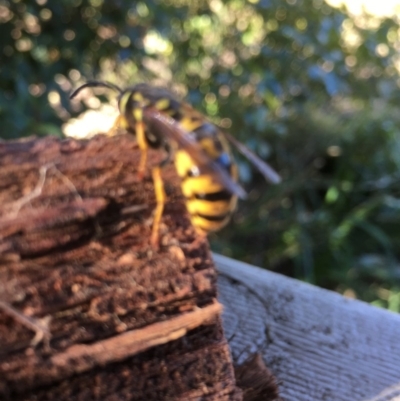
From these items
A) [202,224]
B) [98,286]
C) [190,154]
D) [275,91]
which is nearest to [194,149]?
[190,154]

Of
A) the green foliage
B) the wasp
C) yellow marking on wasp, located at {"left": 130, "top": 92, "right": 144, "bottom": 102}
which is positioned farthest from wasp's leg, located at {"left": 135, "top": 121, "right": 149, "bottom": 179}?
the green foliage

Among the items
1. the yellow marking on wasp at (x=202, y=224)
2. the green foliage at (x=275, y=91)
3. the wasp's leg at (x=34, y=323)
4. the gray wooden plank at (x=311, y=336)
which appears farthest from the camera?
the green foliage at (x=275, y=91)

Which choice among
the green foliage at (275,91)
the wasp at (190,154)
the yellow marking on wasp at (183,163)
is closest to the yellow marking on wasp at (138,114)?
the wasp at (190,154)

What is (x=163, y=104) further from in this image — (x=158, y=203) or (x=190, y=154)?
(x=158, y=203)

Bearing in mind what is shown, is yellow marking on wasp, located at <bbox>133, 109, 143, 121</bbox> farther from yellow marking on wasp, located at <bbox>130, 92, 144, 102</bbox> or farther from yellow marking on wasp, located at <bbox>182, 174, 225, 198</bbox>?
yellow marking on wasp, located at <bbox>182, 174, 225, 198</bbox>

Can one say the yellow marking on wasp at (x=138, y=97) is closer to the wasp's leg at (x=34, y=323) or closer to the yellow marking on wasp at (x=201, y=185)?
the yellow marking on wasp at (x=201, y=185)

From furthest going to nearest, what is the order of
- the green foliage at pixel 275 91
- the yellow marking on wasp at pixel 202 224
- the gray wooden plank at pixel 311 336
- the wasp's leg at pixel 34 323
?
1. the green foliage at pixel 275 91
2. the gray wooden plank at pixel 311 336
3. the yellow marking on wasp at pixel 202 224
4. the wasp's leg at pixel 34 323

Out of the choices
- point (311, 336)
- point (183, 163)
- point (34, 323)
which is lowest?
point (311, 336)
